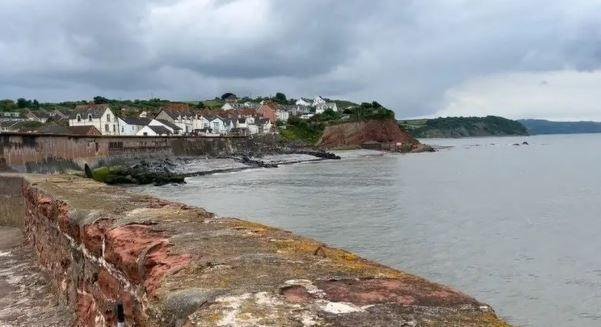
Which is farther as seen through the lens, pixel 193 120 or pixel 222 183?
→ pixel 193 120

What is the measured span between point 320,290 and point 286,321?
46cm

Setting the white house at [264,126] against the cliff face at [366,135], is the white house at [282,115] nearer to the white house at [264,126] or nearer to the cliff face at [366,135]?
the white house at [264,126]

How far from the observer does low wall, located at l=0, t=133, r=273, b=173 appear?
92.4ft

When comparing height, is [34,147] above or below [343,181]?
above

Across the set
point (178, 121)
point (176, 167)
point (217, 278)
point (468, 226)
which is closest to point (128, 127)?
point (178, 121)

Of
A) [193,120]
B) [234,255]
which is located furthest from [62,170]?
[193,120]

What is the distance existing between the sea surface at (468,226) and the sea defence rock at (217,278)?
32.1 feet

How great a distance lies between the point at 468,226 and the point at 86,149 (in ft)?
104

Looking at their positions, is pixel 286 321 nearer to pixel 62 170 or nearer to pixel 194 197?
pixel 194 197

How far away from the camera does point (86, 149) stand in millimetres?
44719

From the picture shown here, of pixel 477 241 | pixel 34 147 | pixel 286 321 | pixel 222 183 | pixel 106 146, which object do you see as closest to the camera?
pixel 286 321

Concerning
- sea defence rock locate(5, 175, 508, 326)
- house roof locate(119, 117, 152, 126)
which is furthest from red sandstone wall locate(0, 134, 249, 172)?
sea defence rock locate(5, 175, 508, 326)

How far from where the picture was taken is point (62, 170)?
36.3 m

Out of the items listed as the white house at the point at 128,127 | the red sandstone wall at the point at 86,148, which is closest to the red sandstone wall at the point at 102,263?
the red sandstone wall at the point at 86,148
